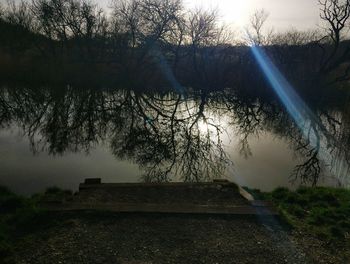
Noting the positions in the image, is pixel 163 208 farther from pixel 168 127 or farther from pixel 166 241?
pixel 168 127

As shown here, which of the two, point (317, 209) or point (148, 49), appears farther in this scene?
point (148, 49)

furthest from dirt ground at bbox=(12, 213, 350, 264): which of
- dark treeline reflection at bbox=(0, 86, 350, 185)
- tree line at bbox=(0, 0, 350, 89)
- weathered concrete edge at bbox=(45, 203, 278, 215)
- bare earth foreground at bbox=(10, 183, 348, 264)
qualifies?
tree line at bbox=(0, 0, 350, 89)

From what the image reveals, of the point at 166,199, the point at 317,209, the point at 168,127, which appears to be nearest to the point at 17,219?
the point at 166,199

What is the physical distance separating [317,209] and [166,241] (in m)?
3.53

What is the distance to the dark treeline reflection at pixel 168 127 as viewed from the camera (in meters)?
12.6

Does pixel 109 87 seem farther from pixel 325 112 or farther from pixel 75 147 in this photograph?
pixel 75 147

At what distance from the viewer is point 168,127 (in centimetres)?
1762

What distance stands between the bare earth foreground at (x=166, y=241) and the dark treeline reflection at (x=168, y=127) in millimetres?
3970

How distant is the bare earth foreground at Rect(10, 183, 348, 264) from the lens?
5.54 metres

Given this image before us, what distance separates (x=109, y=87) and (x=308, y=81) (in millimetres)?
16648

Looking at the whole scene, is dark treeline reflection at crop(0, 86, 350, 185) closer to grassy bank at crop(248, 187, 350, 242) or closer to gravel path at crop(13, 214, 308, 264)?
grassy bank at crop(248, 187, 350, 242)

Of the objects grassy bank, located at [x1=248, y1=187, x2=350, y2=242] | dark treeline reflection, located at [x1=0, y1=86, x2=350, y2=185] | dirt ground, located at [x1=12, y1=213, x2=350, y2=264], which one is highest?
dark treeline reflection, located at [x1=0, y1=86, x2=350, y2=185]

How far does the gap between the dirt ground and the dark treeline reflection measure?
13.2ft

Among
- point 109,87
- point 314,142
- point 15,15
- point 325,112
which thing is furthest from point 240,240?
point 15,15
